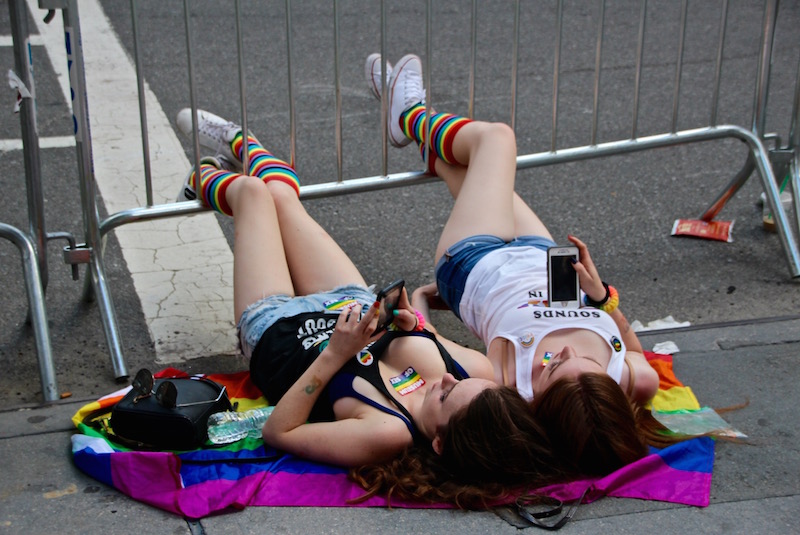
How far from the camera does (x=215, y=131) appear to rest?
158 inches

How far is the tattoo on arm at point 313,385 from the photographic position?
2.76m

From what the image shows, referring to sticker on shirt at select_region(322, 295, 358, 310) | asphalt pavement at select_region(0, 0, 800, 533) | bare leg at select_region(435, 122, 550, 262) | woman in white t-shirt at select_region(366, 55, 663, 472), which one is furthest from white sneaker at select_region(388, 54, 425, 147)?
sticker on shirt at select_region(322, 295, 358, 310)

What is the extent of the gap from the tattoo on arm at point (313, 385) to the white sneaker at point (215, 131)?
1487 millimetres

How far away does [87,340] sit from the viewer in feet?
12.0

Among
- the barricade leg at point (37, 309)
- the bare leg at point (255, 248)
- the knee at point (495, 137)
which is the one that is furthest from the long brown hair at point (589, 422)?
the barricade leg at point (37, 309)

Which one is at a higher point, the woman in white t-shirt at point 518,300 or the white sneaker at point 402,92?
the white sneaker at point 402,92

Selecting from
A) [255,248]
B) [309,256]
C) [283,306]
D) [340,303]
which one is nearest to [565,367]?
[340,303]

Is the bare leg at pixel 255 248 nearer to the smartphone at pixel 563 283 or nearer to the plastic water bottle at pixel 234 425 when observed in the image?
the plastic water bottle at pixel 234 425

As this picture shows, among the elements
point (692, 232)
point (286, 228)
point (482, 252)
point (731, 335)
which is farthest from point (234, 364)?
point (692, 232)

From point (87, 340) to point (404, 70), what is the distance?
5.73ft

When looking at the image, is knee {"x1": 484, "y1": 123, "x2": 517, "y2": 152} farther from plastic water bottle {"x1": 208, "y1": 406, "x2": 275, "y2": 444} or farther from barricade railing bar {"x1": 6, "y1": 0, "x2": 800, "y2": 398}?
plastic water bottle {"x1": 208, "y1": 406, "x2": 275, "y2": 444}

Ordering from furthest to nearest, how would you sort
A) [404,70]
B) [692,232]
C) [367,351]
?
[692,232] < [404,70] < [367,351]

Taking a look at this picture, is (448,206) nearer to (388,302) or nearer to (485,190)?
(485,190)

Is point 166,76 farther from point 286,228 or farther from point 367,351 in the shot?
point 367,351
